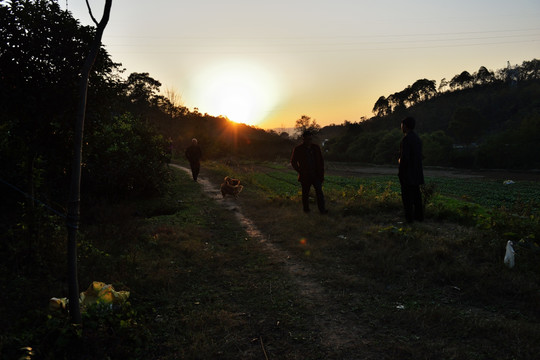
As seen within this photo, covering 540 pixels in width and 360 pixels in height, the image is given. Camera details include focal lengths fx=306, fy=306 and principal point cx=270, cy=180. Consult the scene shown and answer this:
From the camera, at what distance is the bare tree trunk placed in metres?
2.78

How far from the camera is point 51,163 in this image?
4242 millimetres

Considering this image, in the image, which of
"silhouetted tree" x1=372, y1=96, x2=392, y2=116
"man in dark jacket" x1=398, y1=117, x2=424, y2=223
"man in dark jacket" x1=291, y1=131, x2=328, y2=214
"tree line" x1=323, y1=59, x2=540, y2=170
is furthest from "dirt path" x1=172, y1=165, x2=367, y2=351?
"silhouetted tree" x1=372, y1=96, x2=392, y2=116

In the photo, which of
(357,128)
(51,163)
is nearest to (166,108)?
(357,128)

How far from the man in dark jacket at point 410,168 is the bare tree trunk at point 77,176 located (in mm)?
5568

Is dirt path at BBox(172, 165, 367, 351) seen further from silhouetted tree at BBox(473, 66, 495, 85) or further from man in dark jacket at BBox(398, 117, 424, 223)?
silhouetted tree at BBox(473, 66, 495, 85)

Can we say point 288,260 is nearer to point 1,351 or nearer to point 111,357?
point 111,357

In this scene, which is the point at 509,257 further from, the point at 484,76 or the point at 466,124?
the point at 484,76

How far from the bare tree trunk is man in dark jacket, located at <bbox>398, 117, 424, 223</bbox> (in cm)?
557

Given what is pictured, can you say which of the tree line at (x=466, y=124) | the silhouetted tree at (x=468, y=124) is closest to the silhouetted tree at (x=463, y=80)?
the tree line at (x=466, y=124)

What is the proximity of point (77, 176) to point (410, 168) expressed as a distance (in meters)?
5.86

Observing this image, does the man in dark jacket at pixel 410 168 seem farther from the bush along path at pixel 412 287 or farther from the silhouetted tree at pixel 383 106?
the silhouetted tree at pixel 383 106

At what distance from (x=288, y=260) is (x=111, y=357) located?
10.1 ft

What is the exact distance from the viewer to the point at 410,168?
250 inches

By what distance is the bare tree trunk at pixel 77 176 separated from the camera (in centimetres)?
278
